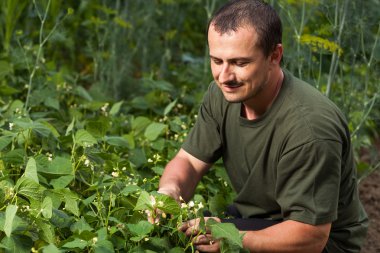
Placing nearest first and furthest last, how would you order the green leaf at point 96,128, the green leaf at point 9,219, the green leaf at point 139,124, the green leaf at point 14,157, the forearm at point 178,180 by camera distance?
the green leaf at point 9,219 → the forearm at point 178,180 → the green leaf at point 14,157 → the green leaf at point 96,128 → the green leaf at point 139,124

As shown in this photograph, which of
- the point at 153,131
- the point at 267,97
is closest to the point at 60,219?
the point at 267,97

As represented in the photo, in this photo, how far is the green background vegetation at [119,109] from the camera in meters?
2.54

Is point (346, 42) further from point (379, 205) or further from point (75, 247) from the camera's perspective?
point (75, 247)

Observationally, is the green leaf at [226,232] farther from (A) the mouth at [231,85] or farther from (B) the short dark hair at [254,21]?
(B) the short dark hair at [254,21]

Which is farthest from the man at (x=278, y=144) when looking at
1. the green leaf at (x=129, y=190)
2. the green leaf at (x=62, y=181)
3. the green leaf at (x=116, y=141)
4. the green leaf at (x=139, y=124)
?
the green leaf at (x=139, y=124)

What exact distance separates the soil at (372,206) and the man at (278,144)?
32.7 inches

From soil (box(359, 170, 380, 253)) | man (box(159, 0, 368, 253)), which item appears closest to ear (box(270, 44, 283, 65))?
man (box(159, 0, 368, 253))

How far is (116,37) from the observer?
5.11 m

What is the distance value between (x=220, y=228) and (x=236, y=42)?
600 mm

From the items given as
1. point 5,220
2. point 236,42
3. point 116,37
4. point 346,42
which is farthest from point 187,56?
point 5,220

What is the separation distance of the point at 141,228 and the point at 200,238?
0.21m

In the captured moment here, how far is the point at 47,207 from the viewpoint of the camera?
7.98ft

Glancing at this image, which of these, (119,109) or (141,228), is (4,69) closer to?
(119,109)

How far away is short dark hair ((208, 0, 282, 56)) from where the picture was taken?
8.52 ft
